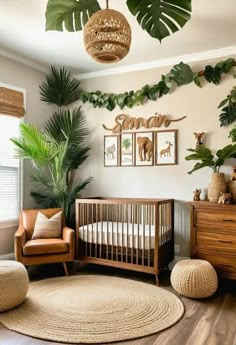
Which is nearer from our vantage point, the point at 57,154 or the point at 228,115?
the point at 228,115

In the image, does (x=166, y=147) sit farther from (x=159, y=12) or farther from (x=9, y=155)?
(x=159, y=12)

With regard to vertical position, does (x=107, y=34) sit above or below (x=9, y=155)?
above


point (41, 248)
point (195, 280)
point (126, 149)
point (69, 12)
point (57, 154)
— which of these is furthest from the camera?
point (126, 149)

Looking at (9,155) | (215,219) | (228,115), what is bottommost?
(215,219)

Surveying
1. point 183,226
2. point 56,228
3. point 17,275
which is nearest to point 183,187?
point 183,226

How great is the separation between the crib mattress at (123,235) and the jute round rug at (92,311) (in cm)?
44

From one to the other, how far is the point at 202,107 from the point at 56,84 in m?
2.13

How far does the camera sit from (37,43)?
3.51 m

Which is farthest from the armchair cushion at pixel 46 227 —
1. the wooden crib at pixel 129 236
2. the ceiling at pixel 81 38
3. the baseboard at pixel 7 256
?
the ceiling at pixel 81 38

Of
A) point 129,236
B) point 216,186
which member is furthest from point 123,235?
point 216,186

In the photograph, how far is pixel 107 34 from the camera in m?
1.90

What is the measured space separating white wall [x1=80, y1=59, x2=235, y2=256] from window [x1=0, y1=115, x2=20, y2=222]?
1035mm

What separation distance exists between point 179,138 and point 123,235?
4.74 feet

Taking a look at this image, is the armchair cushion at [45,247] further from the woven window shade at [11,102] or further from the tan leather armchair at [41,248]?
the woven window shade at [11,102]
